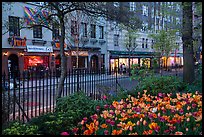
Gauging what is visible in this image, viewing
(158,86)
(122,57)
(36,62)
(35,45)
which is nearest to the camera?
(158,86)

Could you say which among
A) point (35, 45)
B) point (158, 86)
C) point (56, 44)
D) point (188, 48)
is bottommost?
point (158, 86)

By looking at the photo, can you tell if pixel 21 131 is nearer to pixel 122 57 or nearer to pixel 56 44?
pixel 56 44

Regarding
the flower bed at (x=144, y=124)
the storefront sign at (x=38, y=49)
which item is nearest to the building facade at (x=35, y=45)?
the storefront sign at (x=38, y=49)

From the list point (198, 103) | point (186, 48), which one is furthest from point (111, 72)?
point (198, 103)

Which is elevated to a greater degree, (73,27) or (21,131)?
(73,27)

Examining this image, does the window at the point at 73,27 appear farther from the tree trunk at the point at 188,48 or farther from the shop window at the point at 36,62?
the tree trunk at the point at 188,48

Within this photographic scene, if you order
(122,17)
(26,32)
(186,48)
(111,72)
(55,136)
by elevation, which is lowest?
(55,136)

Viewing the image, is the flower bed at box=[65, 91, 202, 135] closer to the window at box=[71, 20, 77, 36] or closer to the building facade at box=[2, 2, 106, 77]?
the building facade at box=[2, 2, 106, 77]

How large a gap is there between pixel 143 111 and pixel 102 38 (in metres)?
30.2

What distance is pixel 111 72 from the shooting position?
1008 cm

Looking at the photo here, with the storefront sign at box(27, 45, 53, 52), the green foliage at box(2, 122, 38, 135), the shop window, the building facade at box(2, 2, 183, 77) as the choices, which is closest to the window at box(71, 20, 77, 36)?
the building facade at box(2, 2, 183, 77)

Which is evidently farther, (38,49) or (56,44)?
(56,44)

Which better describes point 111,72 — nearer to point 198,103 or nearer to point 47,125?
point 198,103

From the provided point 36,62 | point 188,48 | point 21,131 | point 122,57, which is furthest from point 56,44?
point 21,131
